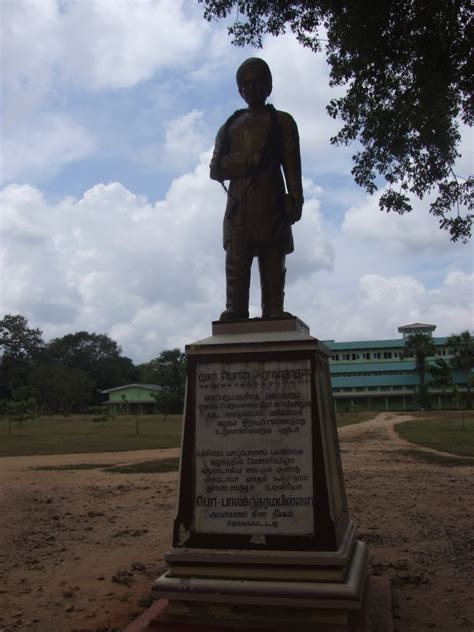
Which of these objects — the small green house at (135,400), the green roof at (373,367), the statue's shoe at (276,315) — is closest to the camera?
the statue's shoe at (276,315)

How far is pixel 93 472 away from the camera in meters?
13.4

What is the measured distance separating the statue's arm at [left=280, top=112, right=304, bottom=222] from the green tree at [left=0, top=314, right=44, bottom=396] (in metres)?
64.3


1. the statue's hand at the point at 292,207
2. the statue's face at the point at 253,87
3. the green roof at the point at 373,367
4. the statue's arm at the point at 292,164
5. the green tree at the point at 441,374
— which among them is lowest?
the statue's hand at the point at 292,207

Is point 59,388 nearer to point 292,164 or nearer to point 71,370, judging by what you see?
point 71,370

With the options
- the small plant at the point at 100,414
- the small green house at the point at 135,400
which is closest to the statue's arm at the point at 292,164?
the small plant at the point at 100,414

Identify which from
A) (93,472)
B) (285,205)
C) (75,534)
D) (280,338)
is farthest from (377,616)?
(93,472)

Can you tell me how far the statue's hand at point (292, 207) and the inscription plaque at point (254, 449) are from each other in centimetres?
133

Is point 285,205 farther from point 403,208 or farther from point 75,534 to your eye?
point 75,534

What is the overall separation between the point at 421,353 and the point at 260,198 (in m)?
53.0

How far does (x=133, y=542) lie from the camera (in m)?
6.89

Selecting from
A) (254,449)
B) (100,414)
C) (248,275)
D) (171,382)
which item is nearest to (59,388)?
(171,382)

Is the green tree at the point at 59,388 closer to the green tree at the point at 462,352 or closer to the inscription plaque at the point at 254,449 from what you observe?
the green tree at the point at 462,352

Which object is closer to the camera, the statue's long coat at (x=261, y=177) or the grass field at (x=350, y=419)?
the statue's long coat at (x=261, y=177)

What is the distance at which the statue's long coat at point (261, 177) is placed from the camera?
4.73 meters
